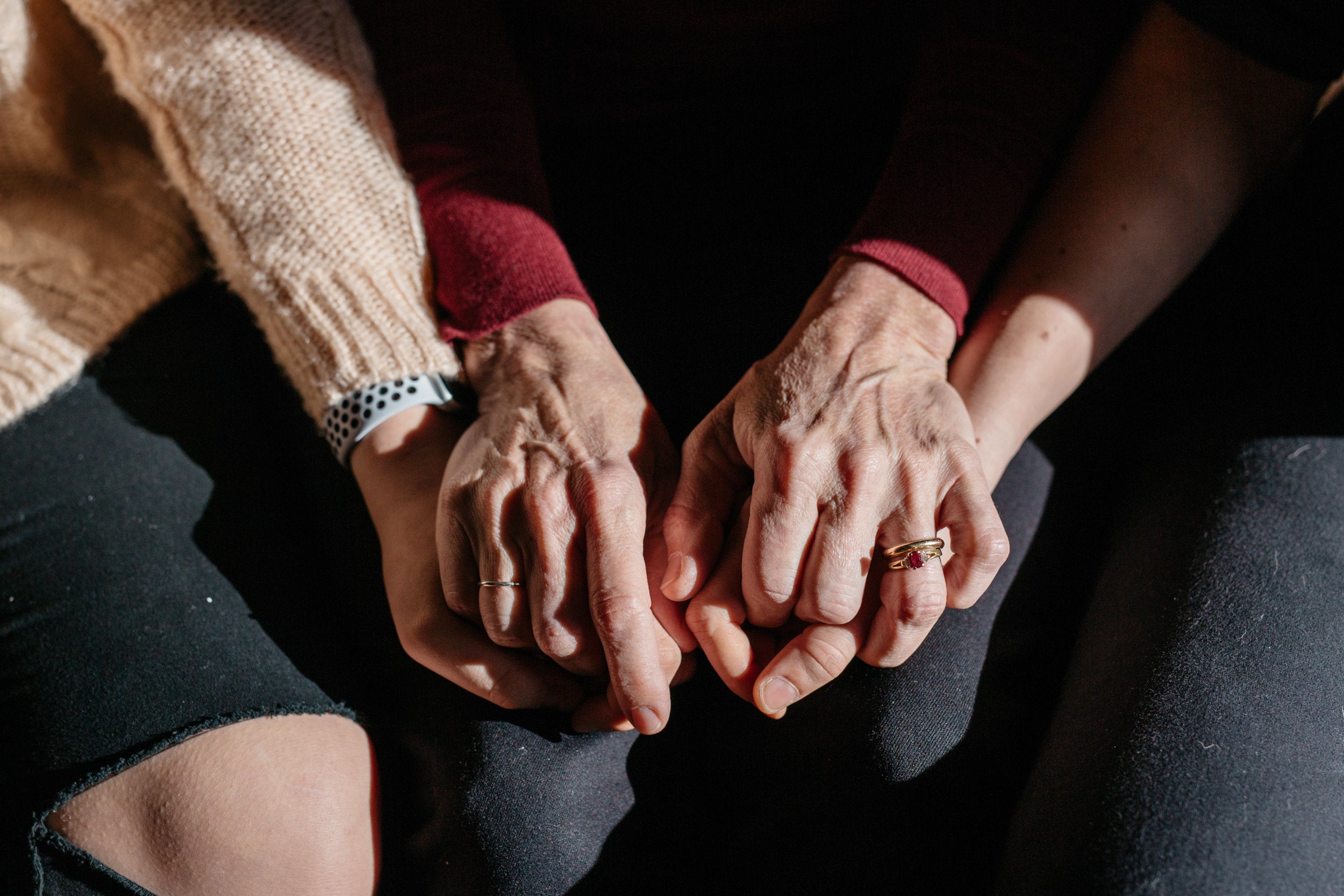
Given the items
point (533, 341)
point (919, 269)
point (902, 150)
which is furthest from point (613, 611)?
point (902, 150)

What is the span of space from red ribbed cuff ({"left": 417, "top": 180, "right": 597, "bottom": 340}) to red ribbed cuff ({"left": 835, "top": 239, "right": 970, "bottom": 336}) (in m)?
0.28

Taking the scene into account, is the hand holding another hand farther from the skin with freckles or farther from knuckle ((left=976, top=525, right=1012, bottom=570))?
knuckle ((left=976, top=525, right=1012, bottom=570))

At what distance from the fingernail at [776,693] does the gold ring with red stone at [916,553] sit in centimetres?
12

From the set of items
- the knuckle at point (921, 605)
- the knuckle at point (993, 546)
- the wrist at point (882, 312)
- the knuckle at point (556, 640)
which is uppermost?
the wrist at point (882, 312)

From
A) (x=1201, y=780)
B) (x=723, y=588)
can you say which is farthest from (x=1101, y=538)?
(x=723, y=588)

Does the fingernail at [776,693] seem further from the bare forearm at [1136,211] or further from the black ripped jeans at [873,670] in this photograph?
the bare forearm at [1136,211]

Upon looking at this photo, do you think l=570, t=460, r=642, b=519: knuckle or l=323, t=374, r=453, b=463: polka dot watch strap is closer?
l=570, t=460, r=642, b=519: knuckle

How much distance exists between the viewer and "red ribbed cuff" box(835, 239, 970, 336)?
733mm

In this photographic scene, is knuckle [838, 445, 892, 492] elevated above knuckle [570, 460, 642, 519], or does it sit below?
above

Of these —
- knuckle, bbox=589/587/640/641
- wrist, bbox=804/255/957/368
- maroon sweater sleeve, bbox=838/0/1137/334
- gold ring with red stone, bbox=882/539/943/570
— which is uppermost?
maroon sweater sleeve, bbox=838/0/1137/334

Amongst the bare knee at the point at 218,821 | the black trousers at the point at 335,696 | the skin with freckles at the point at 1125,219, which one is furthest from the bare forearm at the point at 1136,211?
the bare knee at the point at 218,821

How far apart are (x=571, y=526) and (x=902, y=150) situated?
1.57 feet

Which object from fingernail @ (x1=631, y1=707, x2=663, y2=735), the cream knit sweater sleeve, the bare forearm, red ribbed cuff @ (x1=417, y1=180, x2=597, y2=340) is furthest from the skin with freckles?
the cream knit sweater sleeve

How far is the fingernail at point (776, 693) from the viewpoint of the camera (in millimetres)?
619
